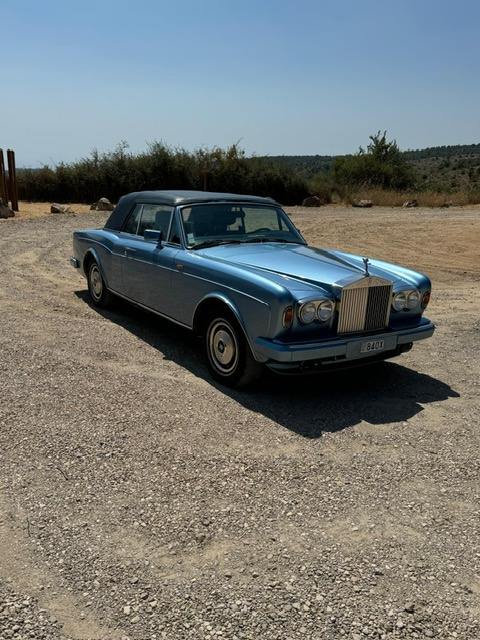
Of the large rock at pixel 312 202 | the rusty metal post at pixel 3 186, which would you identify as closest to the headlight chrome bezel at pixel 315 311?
the rusty metal post at pixel 3 186

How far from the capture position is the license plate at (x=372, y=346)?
15.4 feet

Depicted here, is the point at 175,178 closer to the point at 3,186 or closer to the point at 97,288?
the point at 3,186

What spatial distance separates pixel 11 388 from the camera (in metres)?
A: 4.86

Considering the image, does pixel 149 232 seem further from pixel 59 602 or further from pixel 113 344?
pixel 59 602

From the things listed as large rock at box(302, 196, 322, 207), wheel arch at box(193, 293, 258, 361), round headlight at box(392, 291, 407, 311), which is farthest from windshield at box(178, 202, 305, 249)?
large rock at box(302, 196, 322, 207)

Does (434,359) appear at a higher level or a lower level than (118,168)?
lower

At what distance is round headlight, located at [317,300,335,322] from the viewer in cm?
453

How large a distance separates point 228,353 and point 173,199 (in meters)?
2.09

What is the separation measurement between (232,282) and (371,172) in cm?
3630

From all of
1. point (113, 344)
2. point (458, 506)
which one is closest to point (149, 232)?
point (113, 344)

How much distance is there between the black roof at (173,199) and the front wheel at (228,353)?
5.22ft

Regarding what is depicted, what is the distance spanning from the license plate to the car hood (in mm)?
577

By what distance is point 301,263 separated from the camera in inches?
205

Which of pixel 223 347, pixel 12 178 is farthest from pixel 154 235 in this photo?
pixel 12 178
